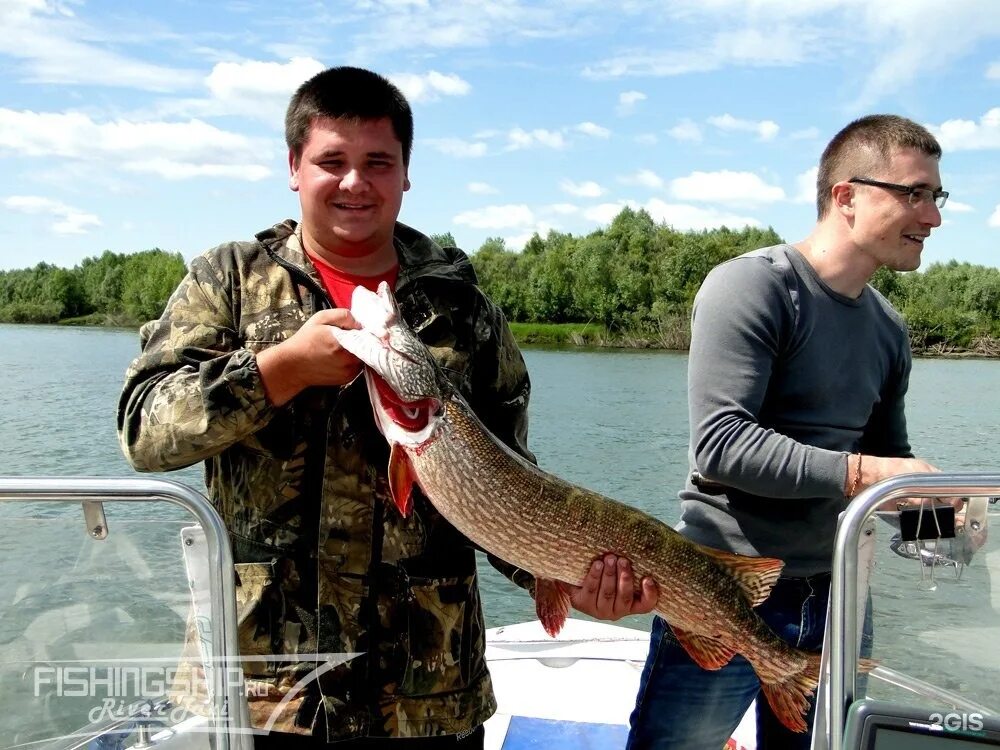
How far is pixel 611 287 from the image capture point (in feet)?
237

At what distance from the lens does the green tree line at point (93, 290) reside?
252ft

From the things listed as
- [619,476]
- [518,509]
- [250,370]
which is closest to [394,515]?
[518,509]

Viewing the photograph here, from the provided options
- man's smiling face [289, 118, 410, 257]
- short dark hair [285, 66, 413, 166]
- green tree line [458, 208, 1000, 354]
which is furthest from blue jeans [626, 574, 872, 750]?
green tree line [458, 208, 1000, 354]

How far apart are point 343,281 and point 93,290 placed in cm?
8780

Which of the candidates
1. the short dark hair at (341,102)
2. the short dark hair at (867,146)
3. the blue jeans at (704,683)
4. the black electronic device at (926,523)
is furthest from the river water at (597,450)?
the short dark hair at (867,146)

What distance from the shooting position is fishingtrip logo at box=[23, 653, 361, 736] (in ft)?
6.59

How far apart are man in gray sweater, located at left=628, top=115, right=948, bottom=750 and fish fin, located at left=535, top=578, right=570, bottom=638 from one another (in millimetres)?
469

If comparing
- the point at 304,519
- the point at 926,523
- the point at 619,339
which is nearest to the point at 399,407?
the point at 304,519

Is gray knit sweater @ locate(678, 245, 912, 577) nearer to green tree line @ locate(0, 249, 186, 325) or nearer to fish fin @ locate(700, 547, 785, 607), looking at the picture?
fish fin @ locate(700, 547, 785, 607)

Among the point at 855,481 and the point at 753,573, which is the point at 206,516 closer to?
→ the point at 753,573

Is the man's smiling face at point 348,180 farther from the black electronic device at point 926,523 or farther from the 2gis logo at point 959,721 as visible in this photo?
the 2gis logo at point 959,721

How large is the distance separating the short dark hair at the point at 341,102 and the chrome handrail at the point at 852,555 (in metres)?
1.50

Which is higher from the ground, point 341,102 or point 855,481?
point 341,102

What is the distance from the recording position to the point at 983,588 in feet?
6.84
